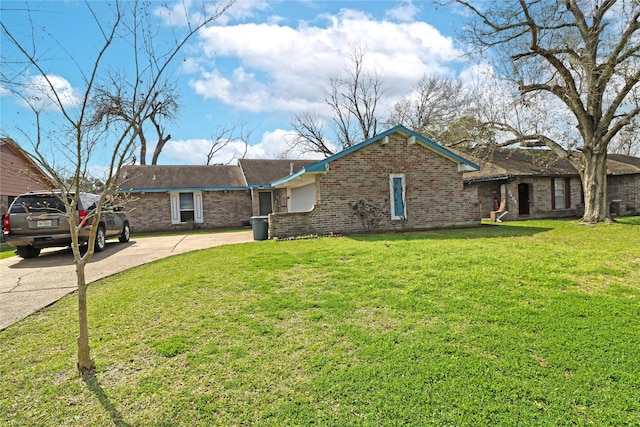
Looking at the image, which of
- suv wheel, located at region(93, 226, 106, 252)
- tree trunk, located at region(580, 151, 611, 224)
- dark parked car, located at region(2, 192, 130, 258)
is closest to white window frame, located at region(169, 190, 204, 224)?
suv wheel, located at region(93, 226, 106, 252)

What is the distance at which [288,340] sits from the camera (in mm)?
3771

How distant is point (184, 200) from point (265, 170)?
17.6 feet

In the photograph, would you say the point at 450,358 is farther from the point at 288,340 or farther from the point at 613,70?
the point at 613,70

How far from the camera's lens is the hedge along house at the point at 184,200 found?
19141mm

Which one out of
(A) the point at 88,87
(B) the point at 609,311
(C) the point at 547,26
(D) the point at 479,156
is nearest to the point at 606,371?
(B) the point at 609,311

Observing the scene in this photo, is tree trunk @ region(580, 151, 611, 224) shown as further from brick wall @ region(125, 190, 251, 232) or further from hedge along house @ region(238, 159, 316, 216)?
brick wall @ region(125, 190, 251, 232)

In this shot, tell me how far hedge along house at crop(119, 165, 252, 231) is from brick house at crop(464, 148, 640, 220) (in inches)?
531

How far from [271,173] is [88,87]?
63.2ft

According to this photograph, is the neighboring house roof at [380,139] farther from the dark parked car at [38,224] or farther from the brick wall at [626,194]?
the brick wall at [626,194]

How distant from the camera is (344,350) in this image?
139 inches

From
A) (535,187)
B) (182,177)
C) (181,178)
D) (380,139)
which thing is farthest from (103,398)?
(535,187)

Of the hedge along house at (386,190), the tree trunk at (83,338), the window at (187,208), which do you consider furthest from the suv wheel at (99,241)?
the window at (187,208)

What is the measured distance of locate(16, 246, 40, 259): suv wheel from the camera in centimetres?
974

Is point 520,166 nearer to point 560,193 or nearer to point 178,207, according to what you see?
point 560,193
